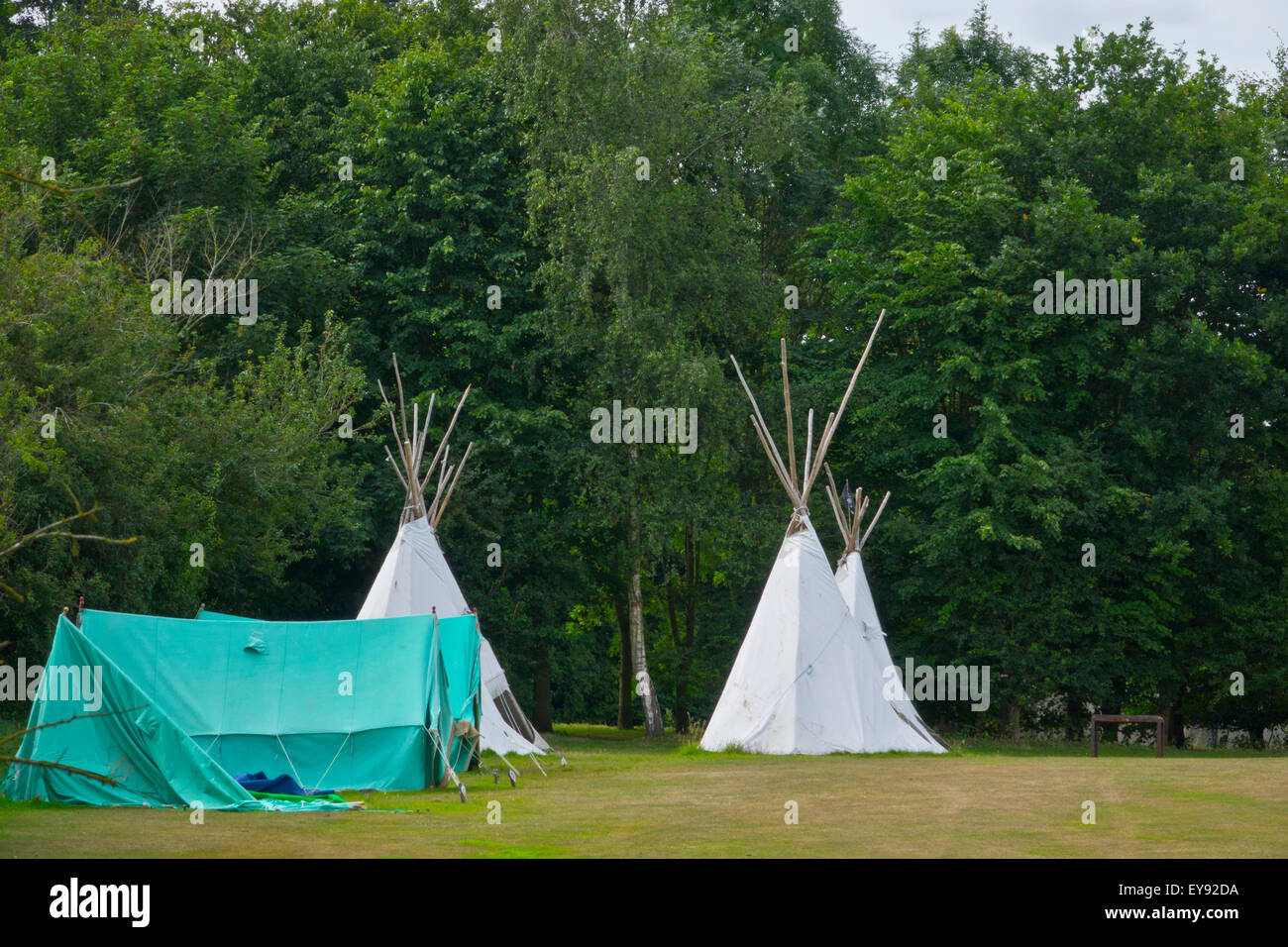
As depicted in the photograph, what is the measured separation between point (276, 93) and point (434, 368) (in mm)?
7846

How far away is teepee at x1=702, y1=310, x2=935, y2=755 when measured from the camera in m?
20.8

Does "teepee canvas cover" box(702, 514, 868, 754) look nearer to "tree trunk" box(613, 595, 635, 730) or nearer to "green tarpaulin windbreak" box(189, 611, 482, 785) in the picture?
"green tarpaulin windbreak" box(189, 611, 482, 785)

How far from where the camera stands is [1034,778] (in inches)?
653

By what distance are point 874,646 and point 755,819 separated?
11.9 metres

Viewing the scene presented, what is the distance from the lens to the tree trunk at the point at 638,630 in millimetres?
29250

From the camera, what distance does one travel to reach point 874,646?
23.8 metres

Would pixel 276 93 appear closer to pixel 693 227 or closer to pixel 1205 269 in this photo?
pixel 693 227

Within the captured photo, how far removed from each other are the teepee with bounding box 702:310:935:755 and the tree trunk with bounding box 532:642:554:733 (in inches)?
405

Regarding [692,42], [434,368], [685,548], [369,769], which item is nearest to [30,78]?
[434,368]
